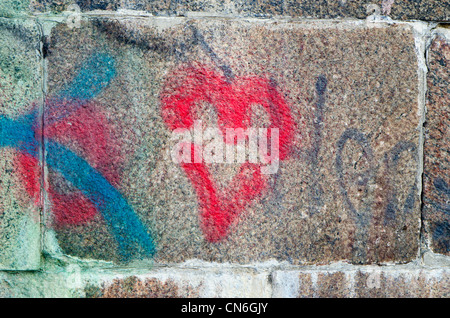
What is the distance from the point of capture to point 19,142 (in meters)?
1.24

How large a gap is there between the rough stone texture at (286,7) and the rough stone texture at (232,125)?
0.14 feet

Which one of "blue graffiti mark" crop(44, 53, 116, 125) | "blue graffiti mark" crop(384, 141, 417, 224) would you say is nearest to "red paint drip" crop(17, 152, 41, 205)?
"blue graffiti mark" crop(44, 53, 116, 125)

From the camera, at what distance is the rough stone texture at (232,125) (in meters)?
1.24

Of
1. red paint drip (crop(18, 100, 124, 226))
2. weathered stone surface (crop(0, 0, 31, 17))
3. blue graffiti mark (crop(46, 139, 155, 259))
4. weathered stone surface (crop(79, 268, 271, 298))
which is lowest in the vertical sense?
weathered stone surface (crop(79, 268, 271, 298))

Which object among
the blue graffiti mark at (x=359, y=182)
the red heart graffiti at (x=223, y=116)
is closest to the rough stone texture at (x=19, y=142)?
the red heart graffiti at (x=223, y=116)

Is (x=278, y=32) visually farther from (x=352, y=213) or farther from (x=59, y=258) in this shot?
(x=59, y=258)

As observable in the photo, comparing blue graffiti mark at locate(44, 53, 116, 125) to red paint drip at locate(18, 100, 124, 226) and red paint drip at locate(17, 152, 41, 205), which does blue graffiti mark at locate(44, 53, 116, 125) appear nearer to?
red paint drip at locate(18, 100, 124, 226)

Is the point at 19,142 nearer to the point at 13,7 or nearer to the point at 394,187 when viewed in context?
the point at 13,7

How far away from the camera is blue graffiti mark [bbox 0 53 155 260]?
1.24m

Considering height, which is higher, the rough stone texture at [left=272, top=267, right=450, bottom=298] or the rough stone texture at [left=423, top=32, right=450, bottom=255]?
the rough stone texture at [left=423, top=32, right=450, bottom=255]

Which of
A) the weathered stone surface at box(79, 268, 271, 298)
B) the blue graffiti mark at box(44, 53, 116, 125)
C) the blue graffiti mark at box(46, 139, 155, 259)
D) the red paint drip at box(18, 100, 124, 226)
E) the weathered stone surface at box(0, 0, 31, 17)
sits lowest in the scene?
the weathered stone surface at box(79, 268, 271, 298)

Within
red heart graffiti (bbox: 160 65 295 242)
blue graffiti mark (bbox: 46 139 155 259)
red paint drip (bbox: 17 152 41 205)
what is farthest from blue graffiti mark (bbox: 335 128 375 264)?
red paint drip (bbox: 17 152 41 205)

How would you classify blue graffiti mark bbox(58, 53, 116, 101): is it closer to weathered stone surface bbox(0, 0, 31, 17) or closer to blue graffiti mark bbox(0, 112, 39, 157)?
blue graffiti mark bbox(0, 112, 39, 157)

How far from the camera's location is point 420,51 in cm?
129
